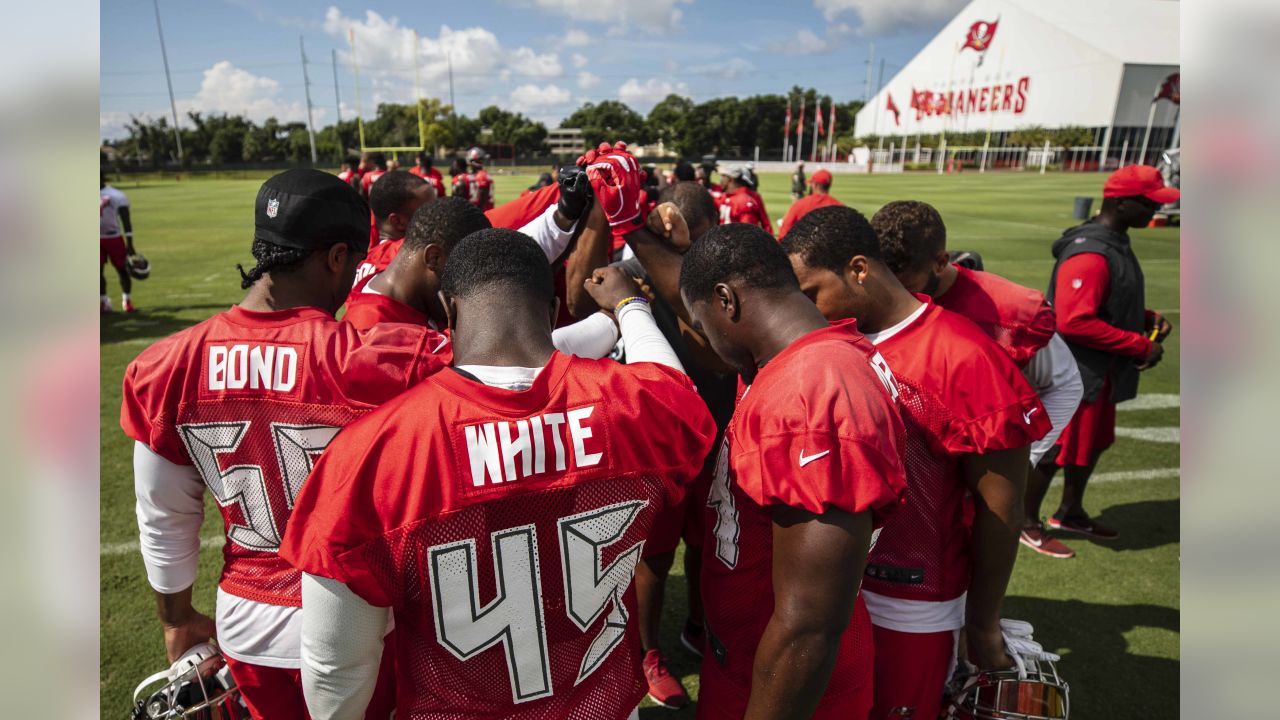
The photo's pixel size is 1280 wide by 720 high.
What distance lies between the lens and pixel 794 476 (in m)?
1.51

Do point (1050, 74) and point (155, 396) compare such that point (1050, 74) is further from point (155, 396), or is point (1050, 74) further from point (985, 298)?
point (155, 396)

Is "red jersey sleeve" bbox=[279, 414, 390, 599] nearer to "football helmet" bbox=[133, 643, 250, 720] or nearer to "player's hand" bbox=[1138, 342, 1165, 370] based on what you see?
"football helmet" bbox=[133, 643, 250, 720]

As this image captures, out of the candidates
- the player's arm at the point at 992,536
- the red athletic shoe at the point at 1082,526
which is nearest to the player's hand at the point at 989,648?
the player's arm at the point at 992,536

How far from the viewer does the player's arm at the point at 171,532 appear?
1940 millimetres

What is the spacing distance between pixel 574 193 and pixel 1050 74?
A: 7891 centimetres

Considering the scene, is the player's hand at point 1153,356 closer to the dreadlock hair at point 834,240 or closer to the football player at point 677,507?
the football player at point 677,507

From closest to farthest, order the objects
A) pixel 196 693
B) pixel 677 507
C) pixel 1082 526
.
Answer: pixel 196 693, pixel 677 507, pixel 1082 526

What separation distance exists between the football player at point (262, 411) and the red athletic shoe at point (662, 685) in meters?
1.81

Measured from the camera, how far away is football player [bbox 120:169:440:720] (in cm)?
182

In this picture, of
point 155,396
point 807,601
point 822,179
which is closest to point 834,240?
point 807,601

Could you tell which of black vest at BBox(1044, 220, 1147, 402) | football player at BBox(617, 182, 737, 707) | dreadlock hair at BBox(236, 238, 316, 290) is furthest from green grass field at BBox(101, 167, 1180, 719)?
dreadlock hair at BBox(236, 238, 316, 290)

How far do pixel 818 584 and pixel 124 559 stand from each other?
475 centimetres

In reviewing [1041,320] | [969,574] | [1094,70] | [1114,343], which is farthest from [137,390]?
[1094,70]

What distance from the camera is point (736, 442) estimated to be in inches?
66.0
